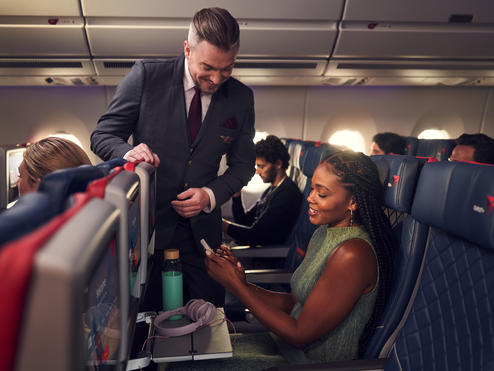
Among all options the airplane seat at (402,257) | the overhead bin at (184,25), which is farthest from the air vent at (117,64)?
the airplane seat at (402,257)

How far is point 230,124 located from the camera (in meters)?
1.64

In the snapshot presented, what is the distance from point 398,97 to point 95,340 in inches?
226

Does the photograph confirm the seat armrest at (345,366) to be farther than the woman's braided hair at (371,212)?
No

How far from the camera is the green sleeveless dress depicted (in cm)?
126

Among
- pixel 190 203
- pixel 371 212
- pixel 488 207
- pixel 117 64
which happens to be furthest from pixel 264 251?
pixel 117 64

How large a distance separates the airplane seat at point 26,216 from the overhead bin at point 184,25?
10.7ft

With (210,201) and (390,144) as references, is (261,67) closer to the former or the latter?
(390,144)

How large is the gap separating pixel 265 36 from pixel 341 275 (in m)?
3.01

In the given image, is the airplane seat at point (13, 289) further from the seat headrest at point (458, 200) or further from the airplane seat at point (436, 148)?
the airplane seat at point (436, 148)

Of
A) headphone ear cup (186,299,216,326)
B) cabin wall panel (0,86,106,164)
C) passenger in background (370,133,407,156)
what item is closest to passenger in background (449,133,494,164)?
passenger in background (370,133,407,156)

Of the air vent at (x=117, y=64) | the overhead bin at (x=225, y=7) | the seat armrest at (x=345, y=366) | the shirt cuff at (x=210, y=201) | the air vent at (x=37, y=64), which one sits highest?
the overhead bin at (x=225, y=7)

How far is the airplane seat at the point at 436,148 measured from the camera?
12.3 ft

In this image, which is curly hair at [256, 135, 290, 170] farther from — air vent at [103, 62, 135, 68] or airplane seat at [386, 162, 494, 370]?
airplane seat at [386, 162, 494, 370]

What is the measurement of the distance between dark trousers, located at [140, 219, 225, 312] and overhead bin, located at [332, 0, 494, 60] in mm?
2896
